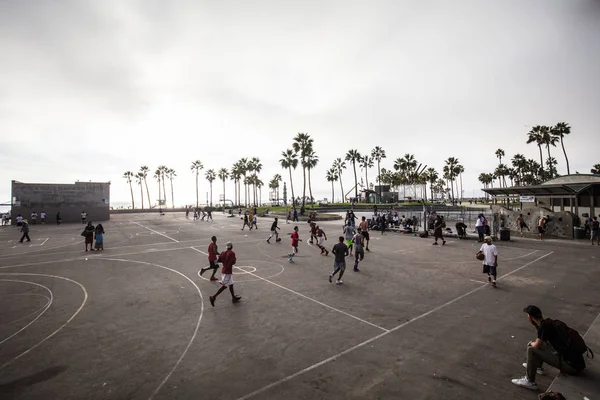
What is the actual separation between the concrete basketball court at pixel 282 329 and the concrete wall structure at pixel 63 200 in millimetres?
43284

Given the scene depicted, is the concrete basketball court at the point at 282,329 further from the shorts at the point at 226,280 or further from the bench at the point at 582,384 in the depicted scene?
the shorts at the point at 226,280

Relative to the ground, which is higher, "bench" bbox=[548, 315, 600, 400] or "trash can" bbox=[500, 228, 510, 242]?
A: "trash can" bbox=[500, 228, 510, 242]

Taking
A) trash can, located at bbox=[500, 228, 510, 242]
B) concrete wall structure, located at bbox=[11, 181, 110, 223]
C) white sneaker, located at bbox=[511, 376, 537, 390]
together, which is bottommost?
white sneaker, located at bbox=[511, 376, 537, 390]

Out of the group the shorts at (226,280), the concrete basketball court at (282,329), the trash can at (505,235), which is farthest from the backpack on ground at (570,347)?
the trash can at (505,235)

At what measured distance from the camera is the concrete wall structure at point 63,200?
45.9 m

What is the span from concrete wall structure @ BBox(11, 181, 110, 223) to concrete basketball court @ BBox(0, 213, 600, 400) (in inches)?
1704

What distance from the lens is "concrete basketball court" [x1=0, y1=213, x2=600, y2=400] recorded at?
531 cm

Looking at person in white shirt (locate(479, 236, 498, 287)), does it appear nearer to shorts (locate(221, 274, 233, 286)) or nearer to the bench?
the bench

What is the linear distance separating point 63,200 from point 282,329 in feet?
191

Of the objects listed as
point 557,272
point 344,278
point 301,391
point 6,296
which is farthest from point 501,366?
point 6,296

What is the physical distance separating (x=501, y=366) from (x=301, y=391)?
4.14 metres

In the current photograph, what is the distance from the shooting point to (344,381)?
5375 millimetres

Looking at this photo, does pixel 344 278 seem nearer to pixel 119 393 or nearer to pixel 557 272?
pixel 119 393

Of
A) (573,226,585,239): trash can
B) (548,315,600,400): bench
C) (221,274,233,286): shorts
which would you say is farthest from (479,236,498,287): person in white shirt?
(573,226,585,239): trash can
